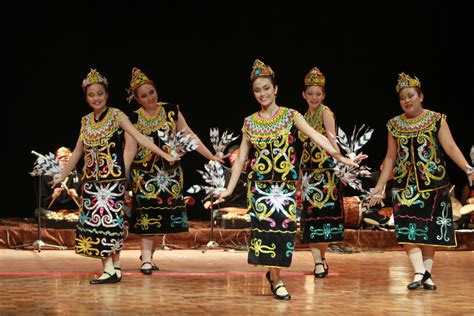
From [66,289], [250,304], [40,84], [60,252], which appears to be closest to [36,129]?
[40,84]

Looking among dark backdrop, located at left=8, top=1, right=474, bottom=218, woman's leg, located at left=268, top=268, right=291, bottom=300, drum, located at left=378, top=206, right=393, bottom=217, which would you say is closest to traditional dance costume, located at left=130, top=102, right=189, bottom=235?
woman's leg, located at left=268, top=268, right=291, bottom=300

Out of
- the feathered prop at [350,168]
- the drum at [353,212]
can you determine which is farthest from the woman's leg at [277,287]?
the drum at [353,212]

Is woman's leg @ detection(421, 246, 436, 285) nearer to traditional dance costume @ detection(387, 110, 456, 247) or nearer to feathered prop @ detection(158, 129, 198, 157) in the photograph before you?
traditional dance costume @ detection(387, 110, 456, 247)

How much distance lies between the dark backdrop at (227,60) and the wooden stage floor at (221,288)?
8.26 feet

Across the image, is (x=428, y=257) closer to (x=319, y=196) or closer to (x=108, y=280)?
(x=319, y=196)

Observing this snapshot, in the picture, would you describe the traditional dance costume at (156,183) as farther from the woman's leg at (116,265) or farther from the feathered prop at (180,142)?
the woman's leg at (116,265)

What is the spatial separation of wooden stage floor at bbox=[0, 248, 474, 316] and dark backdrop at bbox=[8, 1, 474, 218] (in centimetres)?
252

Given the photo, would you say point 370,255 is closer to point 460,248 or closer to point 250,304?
point 460,248

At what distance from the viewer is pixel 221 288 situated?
18.5 feet

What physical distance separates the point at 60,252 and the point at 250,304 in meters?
4.02

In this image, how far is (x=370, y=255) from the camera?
27.9 feet

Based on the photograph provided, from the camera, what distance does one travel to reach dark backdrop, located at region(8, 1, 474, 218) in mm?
9992

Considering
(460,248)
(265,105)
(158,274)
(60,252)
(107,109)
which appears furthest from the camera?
(460,248)

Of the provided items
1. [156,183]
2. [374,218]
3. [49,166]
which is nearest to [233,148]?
[374,218]
